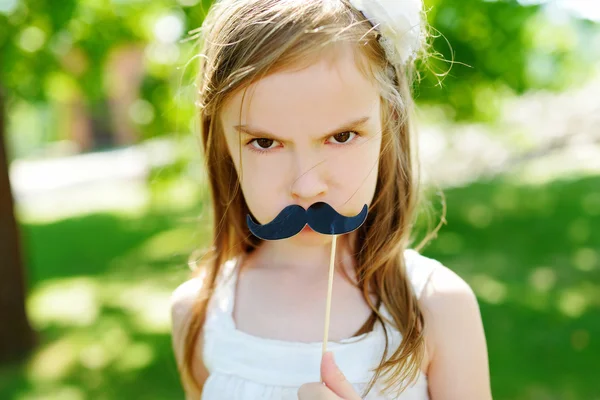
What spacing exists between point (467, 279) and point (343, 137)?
12.1 feet

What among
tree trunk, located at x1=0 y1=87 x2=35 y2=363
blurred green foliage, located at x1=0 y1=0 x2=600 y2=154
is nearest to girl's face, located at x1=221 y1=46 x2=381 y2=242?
blurred green foliage, located at x1=0 y1=0 x2=600 y2=154

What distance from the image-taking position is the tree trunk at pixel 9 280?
3.84 m

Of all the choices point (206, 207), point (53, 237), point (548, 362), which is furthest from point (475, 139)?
point (206, 207)

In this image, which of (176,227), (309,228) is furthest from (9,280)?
(176,227)

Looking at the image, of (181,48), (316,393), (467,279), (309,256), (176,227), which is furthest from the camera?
(176,227)

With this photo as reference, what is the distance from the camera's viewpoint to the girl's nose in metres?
1.18

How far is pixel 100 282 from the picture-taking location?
18.2 feet

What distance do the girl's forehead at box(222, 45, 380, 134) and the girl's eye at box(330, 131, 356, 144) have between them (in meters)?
0.04

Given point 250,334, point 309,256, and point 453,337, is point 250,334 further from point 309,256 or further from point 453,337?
point 453,337

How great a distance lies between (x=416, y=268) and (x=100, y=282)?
4.57m

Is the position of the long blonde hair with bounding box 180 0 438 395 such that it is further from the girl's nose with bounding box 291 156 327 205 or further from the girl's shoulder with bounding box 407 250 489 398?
the girl's nose with bounding box 291 156 327 205

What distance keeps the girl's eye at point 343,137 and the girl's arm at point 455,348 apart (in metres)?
0.37

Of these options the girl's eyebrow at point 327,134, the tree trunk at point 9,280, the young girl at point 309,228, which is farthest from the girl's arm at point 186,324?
the tree trunk at point 9,280

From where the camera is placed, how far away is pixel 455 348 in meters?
1.30
